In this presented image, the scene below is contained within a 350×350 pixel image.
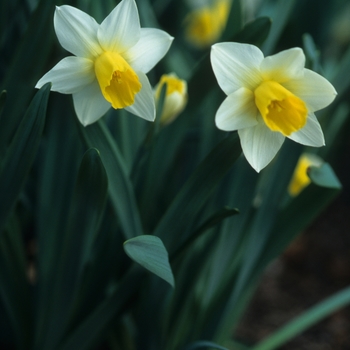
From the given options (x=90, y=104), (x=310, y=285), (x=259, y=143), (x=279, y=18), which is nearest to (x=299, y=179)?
(x=279, y=18)

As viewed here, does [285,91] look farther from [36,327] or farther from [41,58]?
[36,327]

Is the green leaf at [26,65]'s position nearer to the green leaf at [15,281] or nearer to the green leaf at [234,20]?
the green leaf at [15,281]

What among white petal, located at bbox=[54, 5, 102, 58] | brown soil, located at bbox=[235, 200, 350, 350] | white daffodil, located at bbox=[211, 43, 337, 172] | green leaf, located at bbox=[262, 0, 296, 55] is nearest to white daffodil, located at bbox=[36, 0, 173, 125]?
white petal, located at bbox=[54, 5, 102, 58]

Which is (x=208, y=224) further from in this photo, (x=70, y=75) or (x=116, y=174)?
(x=70, y=75)

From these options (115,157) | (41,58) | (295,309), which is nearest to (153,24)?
(41,58)

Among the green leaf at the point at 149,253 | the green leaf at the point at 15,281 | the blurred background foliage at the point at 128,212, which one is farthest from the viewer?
the green leaf at the point at 15,281

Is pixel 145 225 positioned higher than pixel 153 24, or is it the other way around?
pixel 153 24

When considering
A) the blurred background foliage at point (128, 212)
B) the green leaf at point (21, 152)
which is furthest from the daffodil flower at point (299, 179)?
the green leaf at point (21, 152)
